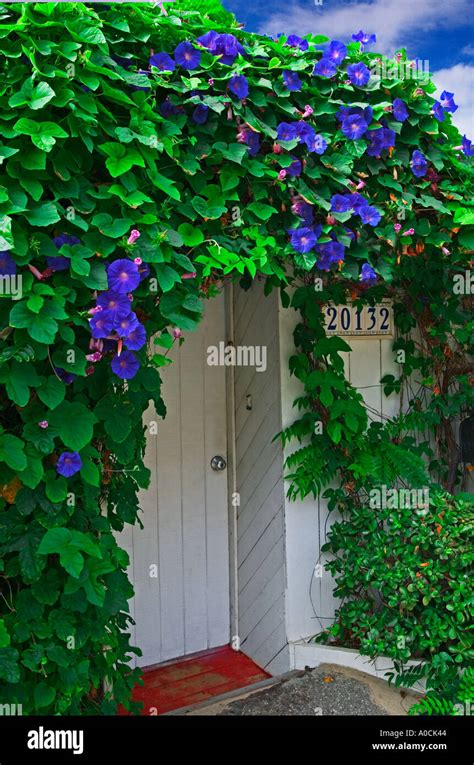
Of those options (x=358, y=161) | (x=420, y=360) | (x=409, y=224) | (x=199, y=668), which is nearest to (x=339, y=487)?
(x=420, y=360)

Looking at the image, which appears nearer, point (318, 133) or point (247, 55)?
point (247, 55)

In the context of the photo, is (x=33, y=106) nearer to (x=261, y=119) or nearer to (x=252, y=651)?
(x=261, y=119)

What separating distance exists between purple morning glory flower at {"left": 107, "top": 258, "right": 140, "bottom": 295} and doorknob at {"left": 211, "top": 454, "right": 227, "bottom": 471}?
1.97m

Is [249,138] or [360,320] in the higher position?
[249,138]

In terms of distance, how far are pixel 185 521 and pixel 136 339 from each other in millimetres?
1906

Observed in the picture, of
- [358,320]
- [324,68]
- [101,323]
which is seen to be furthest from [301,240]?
[358,320]

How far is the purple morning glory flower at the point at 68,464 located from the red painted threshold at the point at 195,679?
5.54ft

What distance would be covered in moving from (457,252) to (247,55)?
129 cm

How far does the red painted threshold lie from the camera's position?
3.25m

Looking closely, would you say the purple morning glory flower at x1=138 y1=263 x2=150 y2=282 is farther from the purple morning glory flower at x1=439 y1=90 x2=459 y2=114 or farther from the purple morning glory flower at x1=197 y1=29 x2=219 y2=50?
the purple morning glory flower at x1=439 y1=90 x2=459 y2=114

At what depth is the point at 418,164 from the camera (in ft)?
8.96

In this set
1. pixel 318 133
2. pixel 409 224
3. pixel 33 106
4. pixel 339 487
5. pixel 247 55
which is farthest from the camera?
pixel 339 487

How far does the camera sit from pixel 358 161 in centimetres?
264

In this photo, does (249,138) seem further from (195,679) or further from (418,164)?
(195,679)
